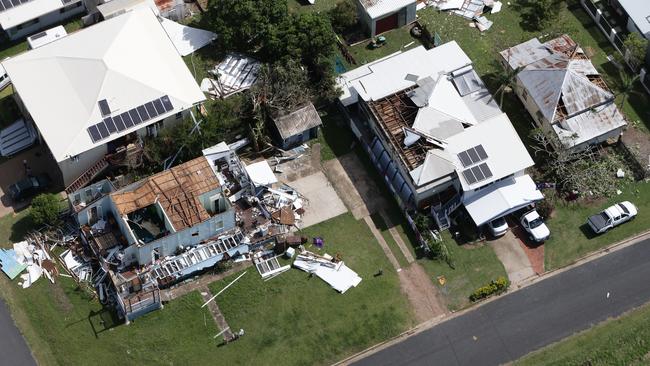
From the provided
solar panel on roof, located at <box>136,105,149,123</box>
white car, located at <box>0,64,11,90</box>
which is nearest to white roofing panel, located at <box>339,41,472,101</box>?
solar panel on roof, located at <box>136,105,149,123</box>

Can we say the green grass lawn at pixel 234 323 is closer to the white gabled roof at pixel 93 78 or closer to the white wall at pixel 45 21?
the white gabled roof at pixel 93 78

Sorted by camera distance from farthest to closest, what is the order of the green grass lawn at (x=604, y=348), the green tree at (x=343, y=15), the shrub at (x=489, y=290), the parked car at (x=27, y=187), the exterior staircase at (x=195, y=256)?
the green tree at (x=343, y=15), the parked car at (x=27, y=187), the shrub at (x=489, y=290), the exterior staircase at (x=195, y=256), the green grass lawn at (x=604, y=348)

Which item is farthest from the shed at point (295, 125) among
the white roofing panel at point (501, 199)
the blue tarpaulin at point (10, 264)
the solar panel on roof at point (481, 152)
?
the blue tarpaulin at point (10, 264)

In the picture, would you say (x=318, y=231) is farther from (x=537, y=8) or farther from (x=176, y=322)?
(x=537, y=8)

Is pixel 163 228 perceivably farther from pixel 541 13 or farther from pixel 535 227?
pixel 541 13

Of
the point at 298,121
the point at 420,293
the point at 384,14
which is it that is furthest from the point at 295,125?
the point at 420,293

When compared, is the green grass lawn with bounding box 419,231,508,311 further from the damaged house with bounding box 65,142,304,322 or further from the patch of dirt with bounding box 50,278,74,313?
the patch of dirt with bounding box 50,278,74,313
